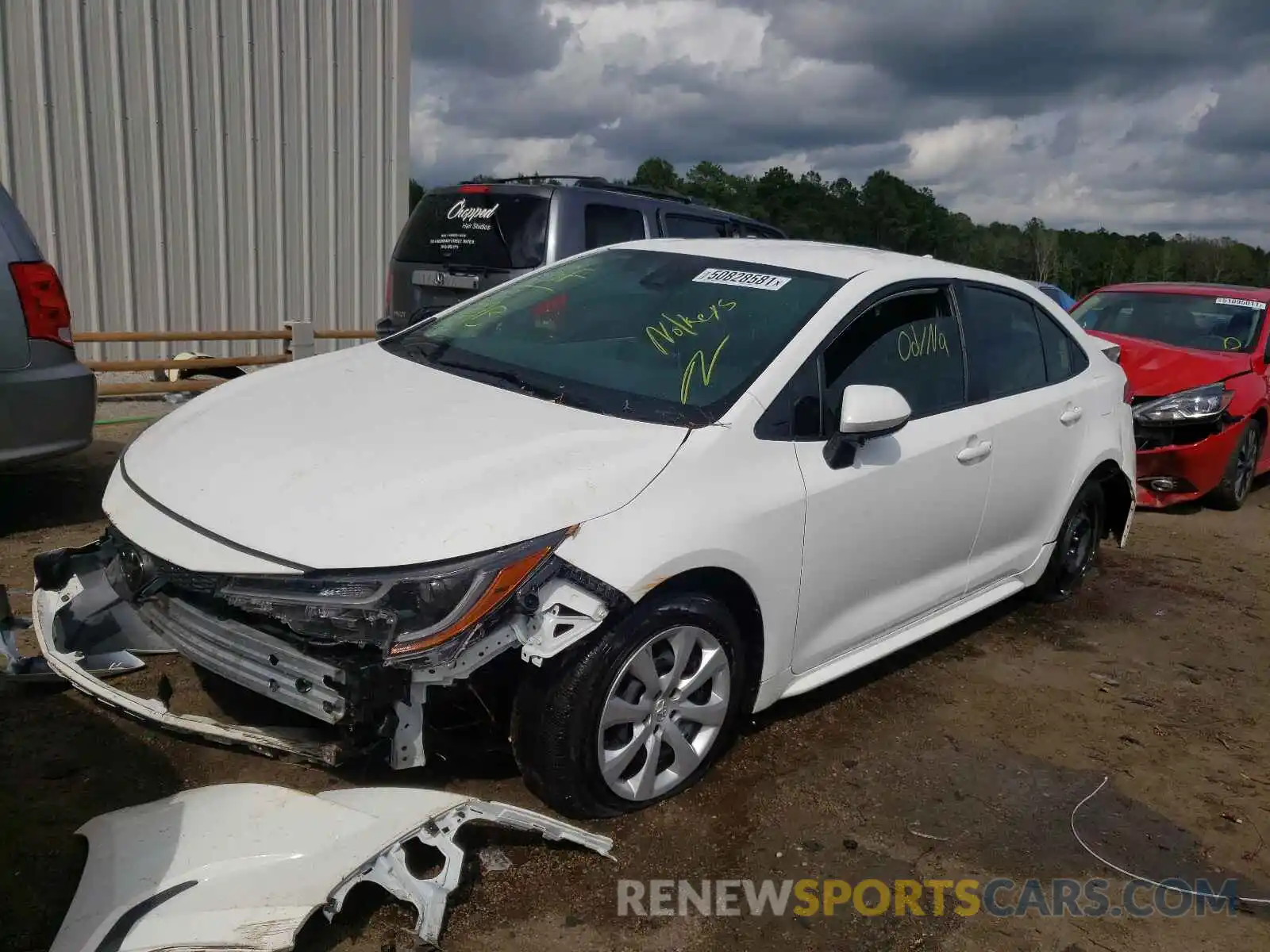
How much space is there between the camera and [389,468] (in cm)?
277

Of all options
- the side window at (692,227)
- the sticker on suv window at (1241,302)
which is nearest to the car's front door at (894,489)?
the side window at (692,227)

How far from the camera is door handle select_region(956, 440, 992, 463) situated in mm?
3863

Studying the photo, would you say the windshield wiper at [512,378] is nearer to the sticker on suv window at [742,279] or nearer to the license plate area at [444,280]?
the sticker on suv window at [742,279]

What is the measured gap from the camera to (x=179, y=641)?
2752 mm

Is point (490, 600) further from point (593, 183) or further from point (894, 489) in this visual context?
point (593, 183)

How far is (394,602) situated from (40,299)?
3.21m

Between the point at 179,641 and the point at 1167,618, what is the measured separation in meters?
4.66

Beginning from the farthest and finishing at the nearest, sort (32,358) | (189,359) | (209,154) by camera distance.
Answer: (209,154), (189,359), (32,358)

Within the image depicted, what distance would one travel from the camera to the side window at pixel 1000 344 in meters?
4.14

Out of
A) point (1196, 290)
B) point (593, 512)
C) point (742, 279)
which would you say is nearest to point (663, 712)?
point (593, 512)

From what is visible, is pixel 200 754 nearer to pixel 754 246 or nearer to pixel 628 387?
pixel 628 387

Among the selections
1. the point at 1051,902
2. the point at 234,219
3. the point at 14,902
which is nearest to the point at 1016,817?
the point at 1051,902

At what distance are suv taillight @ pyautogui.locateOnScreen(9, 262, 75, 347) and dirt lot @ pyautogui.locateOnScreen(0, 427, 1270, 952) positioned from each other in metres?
1.02

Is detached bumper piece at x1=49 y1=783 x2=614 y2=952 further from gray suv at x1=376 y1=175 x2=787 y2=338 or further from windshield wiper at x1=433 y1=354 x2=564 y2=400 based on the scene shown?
gray suv at x1=376 y1=175 x2=787 y2=338
